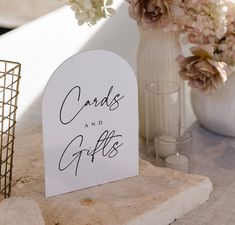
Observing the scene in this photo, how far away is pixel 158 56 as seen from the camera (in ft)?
3.91

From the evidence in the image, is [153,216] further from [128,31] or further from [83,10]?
[128,31]

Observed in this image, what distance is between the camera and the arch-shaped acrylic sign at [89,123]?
0.92 metres

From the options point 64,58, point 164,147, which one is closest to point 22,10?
point 64,58

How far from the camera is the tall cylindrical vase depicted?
46.8 inches

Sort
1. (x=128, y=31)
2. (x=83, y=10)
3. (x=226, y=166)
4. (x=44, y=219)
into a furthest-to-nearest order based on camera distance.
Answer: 1. (x=128, y=31)
2. (x=226, y=166)
3. (x=83, y=10)
4. (x=44, y=219)

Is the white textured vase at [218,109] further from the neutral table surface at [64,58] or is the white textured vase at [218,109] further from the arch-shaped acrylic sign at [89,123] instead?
the arch-shaped acrylic sign at [89,123]

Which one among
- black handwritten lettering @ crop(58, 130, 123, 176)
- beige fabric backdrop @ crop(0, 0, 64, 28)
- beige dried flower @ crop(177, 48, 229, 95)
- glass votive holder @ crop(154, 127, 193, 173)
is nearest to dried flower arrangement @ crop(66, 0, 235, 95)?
beige dried flower @ crop(177, 48, 229, 95)

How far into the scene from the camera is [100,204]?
0.95 m

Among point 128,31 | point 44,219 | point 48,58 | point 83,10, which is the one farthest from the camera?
point 128,31

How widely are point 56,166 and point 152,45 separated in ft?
1.21

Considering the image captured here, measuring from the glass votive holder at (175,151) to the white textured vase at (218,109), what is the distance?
0.10 meters

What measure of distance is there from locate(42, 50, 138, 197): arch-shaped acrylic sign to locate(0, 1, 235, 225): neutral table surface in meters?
0.11

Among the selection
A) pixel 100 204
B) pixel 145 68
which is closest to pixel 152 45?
pixel 145 68

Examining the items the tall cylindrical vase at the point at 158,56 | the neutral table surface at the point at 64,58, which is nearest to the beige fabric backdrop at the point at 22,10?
the neutral table surface at the point at 64,58
